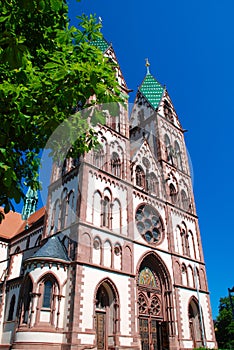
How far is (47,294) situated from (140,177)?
12836mm

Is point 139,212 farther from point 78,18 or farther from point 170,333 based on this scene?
point 78,18

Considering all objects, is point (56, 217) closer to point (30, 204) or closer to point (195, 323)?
point (195, 323)

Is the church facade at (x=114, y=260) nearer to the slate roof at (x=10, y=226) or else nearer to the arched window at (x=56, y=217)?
the arched window at (x=56, y=217)

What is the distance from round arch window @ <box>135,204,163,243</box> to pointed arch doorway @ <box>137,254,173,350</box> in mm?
1664

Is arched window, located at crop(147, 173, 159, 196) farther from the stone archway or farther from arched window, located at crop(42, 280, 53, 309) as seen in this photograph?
arched window, located at crop(42, 280, 53, 309)

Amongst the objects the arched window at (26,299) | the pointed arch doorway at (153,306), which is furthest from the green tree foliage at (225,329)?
the arched window at (26,299)

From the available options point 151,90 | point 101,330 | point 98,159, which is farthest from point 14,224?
point 151,90

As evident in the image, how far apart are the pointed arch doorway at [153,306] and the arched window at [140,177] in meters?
6.14

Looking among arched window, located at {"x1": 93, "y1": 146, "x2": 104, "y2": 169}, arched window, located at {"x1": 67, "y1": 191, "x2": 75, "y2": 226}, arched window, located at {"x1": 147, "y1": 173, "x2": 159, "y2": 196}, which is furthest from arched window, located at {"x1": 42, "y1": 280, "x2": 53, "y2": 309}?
arched window, located at {"x1": 147, "y1": 173, "x2": 159, "y2": 196}

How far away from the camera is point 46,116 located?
687cm

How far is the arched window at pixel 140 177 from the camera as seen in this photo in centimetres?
2488

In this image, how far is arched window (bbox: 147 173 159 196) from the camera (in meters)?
25.8

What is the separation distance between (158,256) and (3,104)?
729 inches

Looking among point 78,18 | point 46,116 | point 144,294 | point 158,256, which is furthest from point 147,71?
point 46,116
